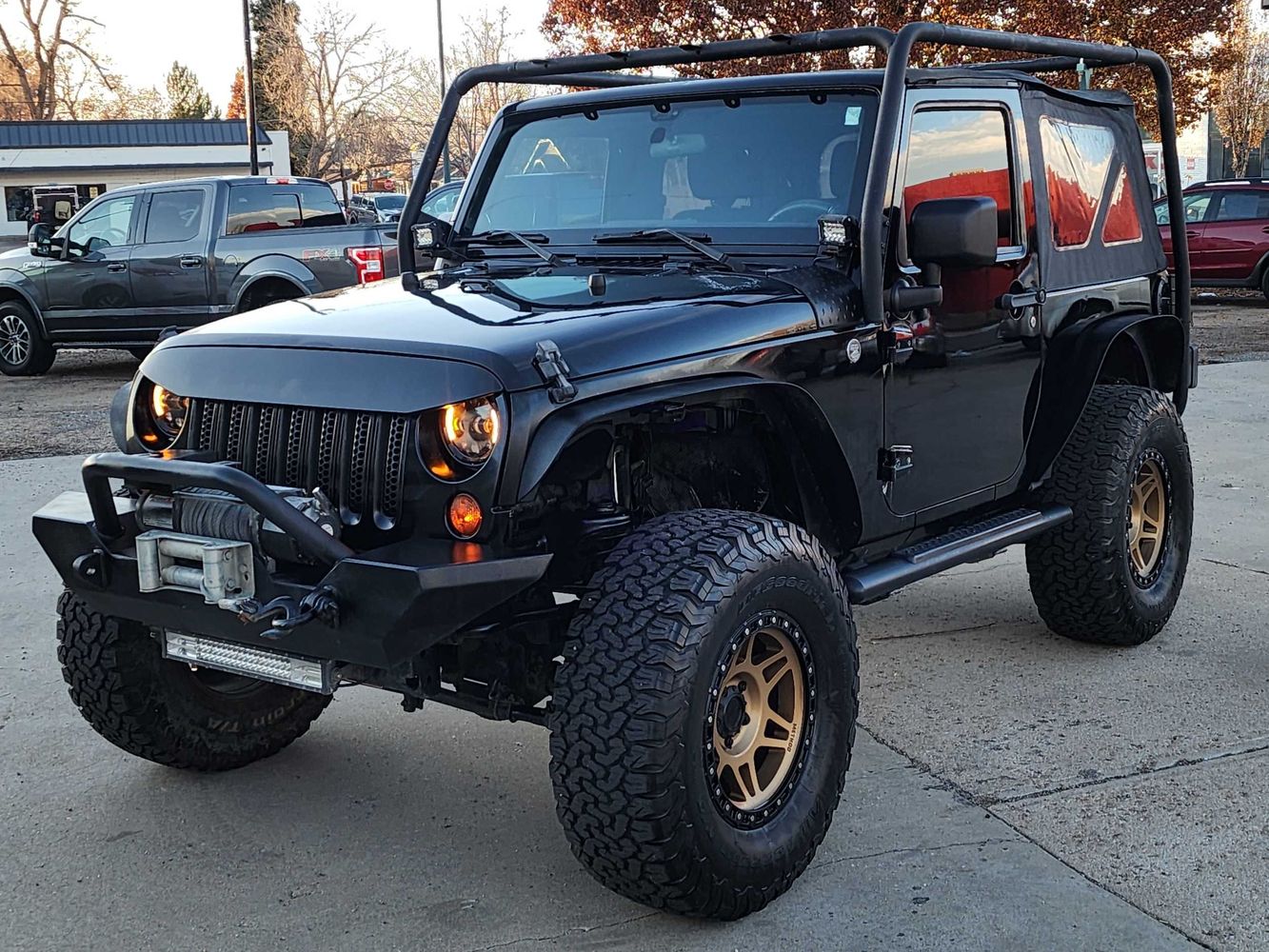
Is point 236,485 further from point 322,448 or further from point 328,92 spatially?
point 328,92

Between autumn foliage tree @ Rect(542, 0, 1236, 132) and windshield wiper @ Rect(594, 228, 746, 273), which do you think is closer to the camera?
windshield wiper @ Rect(594, 228, 746, 273)

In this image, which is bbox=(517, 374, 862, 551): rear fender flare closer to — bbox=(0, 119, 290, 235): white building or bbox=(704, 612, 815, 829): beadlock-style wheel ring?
bbox=(704, 612, 815, 829): beadlock-style wheel ring

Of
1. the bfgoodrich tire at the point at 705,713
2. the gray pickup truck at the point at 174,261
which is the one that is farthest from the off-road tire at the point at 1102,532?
the gray pickup truck at the point at 174,261

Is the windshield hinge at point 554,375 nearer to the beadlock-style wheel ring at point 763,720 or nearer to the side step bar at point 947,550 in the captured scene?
the beadlock-style wheel ring at point 763,720

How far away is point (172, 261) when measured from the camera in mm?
13500

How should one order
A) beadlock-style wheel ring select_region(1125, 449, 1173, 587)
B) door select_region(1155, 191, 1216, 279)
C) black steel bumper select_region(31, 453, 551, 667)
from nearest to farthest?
black steel bumper select_region(31, 453, 551, 667), beadlock-style wheel ring select_region(1125, 449, 1173, 587), door select_region(1155, 191, 1216, 279)

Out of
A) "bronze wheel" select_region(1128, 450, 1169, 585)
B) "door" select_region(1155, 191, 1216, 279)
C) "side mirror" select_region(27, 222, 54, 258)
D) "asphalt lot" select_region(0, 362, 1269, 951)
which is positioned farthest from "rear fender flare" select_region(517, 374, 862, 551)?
"door" select_region(1155, 191, 1216, 279)

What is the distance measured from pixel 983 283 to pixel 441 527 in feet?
7.35

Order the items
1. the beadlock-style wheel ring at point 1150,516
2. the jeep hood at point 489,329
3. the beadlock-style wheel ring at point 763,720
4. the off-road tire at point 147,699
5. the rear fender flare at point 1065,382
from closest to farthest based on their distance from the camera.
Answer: the jeep hood at point 489,329 → the beadlock-style wheel ring at point 763,720 → the off-road tire at point 147,699 → the rear fender flare at point 1065,382 → the beadlock-style wheel ring at point 1150,516

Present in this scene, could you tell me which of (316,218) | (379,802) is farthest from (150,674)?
(316,218)

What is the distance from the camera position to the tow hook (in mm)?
3121

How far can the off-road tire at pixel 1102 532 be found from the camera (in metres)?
5.14

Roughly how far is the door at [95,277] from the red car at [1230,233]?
41.9 ft

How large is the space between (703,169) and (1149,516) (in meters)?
2.41
